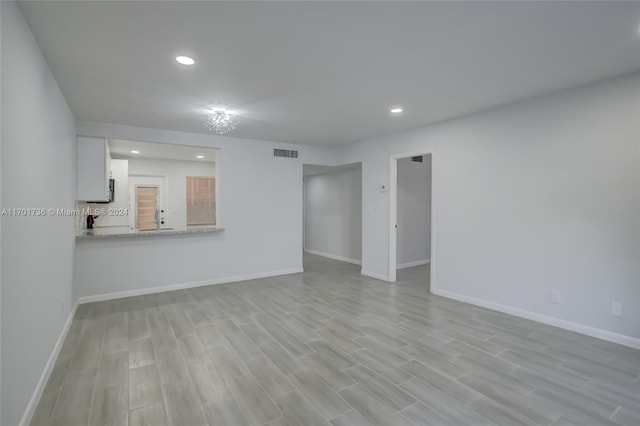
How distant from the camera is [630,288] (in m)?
2.89

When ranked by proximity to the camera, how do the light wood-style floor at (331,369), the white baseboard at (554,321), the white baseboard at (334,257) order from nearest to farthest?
the light wood-style floor at (331,369)
the white baseboard at (554,321)
the white baseboard at (334,257)

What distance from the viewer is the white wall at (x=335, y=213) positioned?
7.34 metres

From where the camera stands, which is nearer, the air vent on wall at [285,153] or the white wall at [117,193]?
the white wall at [117,193]

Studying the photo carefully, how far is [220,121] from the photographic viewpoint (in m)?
4.38

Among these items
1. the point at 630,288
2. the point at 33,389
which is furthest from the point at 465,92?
the point at 33,389

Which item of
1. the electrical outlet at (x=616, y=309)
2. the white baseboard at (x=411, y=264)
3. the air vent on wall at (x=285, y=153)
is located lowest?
the white baseboard at (x=411, y=264)

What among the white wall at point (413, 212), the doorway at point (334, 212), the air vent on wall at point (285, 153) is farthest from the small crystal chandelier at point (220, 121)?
the white wall at point (413, 212)

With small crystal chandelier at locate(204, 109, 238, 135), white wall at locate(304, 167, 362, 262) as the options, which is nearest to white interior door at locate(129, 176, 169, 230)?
small crystal chandelier at locate(204, 109, 238, 135)

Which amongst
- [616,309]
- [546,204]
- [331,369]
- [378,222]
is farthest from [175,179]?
[616,309]

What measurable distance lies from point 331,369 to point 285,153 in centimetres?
437

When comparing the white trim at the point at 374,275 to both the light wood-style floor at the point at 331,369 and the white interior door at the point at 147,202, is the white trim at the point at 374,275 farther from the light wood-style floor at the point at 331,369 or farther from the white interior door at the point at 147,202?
the white interior door at the point at 147,202

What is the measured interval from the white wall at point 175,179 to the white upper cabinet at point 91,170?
3.34 meters

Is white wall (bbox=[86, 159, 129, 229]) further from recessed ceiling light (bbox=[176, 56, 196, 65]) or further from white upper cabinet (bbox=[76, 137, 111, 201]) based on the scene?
recessed ceiling light (bbox=[176, 56, 196, 65])

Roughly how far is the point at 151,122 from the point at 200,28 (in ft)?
9.44
